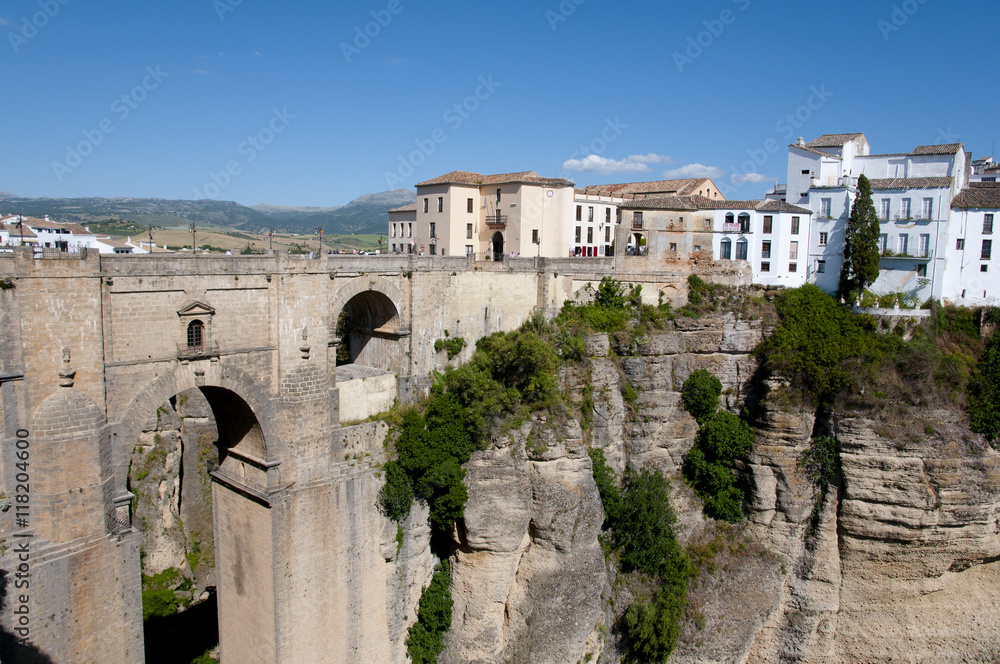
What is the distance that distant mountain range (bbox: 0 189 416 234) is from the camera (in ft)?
218

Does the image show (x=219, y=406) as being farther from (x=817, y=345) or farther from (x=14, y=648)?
(x=817, y=345)

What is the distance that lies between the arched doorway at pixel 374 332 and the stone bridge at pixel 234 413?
9 centimetres

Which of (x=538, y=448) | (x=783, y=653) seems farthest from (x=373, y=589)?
(x=783, y=653)

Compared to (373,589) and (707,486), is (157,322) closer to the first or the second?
(373,589)

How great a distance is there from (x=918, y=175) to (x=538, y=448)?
24.2 metres

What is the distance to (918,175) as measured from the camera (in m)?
33.2

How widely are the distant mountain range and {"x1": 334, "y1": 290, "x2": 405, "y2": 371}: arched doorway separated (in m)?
39.3

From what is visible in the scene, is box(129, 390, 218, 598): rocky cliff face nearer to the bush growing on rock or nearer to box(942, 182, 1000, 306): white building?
the bush growing on rock

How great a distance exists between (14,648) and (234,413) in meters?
7.45

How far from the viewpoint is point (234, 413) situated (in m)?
20.5

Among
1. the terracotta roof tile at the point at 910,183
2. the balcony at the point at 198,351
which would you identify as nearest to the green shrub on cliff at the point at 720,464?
the terracotta roof tile at the point at 910,183

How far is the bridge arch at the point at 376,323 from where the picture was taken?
2247cm

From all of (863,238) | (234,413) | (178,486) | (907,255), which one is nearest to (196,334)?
(234,413)

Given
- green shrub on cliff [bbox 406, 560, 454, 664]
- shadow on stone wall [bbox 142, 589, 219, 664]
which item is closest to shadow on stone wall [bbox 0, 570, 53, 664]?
shadow on stone wall [bbox 142, 589, 219, 664]
